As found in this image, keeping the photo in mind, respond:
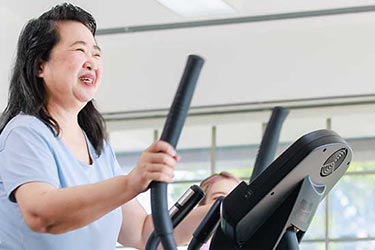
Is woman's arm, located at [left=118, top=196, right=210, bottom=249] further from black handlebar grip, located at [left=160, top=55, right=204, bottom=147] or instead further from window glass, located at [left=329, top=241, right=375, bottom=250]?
window glass, located at [left=329, top=241, right=375, bottom=250]

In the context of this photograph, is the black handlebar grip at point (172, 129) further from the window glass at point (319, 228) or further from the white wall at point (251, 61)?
the window glass at point (319, 228)

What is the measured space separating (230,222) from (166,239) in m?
0.14

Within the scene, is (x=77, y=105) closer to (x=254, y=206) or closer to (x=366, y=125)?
(x=254, y=206)

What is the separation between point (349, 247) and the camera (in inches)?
246

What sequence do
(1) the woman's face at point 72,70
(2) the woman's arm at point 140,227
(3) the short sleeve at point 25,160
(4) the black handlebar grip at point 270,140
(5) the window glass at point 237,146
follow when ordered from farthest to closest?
(5) the window glass at point 237,146 → (2) the woman's arm at point 140,227 → (1) the woman's face at point 72,70 → (3) the short sleeve at point 25,160 → (4) the black handlebar grip at point 270,140

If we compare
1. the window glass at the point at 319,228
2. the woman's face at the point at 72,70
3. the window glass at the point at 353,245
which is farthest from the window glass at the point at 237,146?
the woman's face at the point at 72,70

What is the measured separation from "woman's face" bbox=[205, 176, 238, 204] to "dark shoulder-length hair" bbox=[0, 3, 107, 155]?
736mm

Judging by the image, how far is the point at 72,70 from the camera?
1885mm

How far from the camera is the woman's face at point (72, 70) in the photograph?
6.19 feet

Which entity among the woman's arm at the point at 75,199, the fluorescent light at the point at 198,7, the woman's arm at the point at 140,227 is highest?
the fluorescent light at the point at 198,7

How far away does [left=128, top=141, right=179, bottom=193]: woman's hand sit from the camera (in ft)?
4.52

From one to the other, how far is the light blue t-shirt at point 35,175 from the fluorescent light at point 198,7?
10.8 feet

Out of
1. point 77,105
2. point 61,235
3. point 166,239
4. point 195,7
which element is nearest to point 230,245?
point 166,239

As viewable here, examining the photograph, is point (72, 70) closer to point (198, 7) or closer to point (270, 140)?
point (270, 140)
